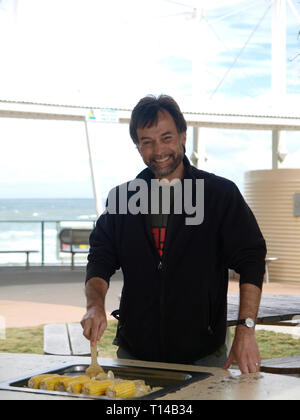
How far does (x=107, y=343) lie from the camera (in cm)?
720

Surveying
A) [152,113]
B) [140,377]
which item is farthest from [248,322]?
[152,113]

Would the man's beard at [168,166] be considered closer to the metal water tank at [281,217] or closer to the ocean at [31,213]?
the metal water tank at [281,217]

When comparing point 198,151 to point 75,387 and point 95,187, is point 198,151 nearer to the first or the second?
point 95,187

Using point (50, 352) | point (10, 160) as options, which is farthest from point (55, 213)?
point (50, 352)

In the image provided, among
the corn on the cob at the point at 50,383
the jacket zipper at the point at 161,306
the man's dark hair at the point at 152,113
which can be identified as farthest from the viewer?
the man's dark hair at the point at 152,113

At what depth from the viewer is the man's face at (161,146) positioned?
8.84ft

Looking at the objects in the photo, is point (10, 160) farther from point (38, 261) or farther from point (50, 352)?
point (50, 352)

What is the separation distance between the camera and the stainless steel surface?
6.66 ft

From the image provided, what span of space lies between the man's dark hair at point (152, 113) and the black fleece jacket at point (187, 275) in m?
0.24

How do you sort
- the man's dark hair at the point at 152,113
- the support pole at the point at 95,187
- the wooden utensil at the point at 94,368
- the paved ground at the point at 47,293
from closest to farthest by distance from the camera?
the wooden utensil at the point at 94,368, the man's dark hair at the point at 152,113, the paved ground at the point at 47,293, the support pole at the point at 95,187

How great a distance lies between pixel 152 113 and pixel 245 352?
0.98 meters

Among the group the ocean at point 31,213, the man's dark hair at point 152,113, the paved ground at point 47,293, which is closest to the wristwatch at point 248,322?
the man's dark hair at point 152,113

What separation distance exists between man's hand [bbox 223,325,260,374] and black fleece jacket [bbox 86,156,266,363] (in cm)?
22

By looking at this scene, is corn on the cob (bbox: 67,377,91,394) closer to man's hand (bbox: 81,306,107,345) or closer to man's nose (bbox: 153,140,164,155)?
man's hand (bbox: 81,306,107,345)
